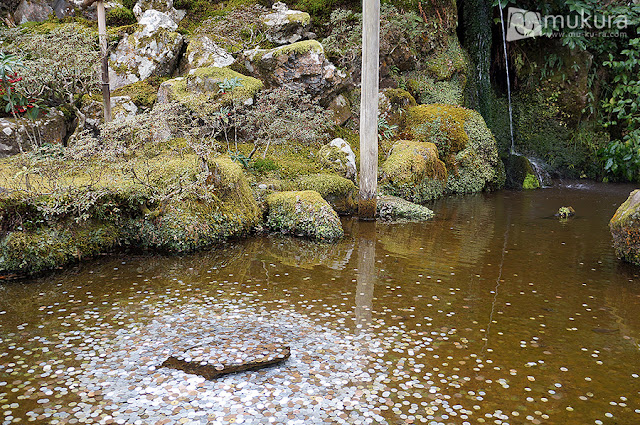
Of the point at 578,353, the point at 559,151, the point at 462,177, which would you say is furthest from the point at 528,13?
the point at 578,353

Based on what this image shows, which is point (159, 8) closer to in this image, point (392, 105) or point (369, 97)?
point (392, 105)

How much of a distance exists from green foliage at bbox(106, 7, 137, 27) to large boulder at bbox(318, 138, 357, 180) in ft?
25.3

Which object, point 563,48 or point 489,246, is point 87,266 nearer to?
point 489,246

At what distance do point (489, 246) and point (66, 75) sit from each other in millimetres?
9610

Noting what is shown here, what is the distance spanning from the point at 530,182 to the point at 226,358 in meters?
14.9

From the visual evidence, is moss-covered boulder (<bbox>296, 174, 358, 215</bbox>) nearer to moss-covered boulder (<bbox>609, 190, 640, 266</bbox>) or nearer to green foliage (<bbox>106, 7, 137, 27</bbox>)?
moss-covered boulder (<bbox>609, 190, 640, 266</bbox>)

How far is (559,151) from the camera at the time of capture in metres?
18.2

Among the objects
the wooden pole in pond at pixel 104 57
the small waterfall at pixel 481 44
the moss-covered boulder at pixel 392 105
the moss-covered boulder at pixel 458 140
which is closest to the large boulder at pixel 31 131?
the wooden pole in pond at pixel 104 57

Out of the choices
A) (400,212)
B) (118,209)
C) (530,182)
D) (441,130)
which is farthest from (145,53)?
(530,182)

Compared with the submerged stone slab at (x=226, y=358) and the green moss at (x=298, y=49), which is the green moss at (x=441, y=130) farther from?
the submerged stone slab at (x=226, y=358)

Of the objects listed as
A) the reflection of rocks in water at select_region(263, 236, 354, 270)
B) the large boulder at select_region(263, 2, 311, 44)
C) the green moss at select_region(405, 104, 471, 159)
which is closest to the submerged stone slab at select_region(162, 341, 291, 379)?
the reflection of rocks in water at select_region(263, 236, 354, 270)

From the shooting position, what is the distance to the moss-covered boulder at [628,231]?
25.5 feet

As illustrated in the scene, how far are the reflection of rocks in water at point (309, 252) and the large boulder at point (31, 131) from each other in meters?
5.28

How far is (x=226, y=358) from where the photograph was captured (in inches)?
191
